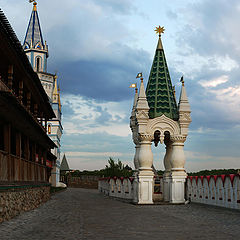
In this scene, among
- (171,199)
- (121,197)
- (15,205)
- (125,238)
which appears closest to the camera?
(125,238)

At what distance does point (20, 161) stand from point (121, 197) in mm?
14566

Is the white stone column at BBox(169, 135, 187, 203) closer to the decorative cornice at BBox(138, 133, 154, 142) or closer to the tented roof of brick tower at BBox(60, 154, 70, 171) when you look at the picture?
the decorative cornice at BBox(138, 133, 154, 142)

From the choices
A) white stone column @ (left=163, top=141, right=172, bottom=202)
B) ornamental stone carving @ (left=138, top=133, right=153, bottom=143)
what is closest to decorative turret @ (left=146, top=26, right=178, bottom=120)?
ornamental stone carving @ (left=138, top=133, right=153, bottom=143)

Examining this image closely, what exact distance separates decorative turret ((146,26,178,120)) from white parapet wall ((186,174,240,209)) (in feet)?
12.7

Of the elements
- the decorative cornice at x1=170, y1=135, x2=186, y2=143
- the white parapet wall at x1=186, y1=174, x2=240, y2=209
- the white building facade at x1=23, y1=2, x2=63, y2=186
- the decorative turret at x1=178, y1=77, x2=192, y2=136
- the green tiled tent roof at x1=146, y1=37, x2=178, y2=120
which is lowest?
the white parapet wall at x1=186, y1=174, x2=240, y2=209

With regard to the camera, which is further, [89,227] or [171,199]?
[171,199]

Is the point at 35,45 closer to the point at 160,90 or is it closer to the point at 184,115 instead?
the point at 160,90

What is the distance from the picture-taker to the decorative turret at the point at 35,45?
6150 centimetres

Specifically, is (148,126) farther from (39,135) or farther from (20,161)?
(20,161)

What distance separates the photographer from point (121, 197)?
1191 inches

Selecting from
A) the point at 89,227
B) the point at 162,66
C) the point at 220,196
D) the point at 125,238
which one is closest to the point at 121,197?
the point at 162,66

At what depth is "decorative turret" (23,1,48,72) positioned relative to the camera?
6150cm

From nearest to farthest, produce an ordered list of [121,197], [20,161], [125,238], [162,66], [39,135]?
1. [125,238]
2. [20,161]
3. [39,135]
4. [162,66]
5. [121,197]

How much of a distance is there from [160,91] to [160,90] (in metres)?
0.06
